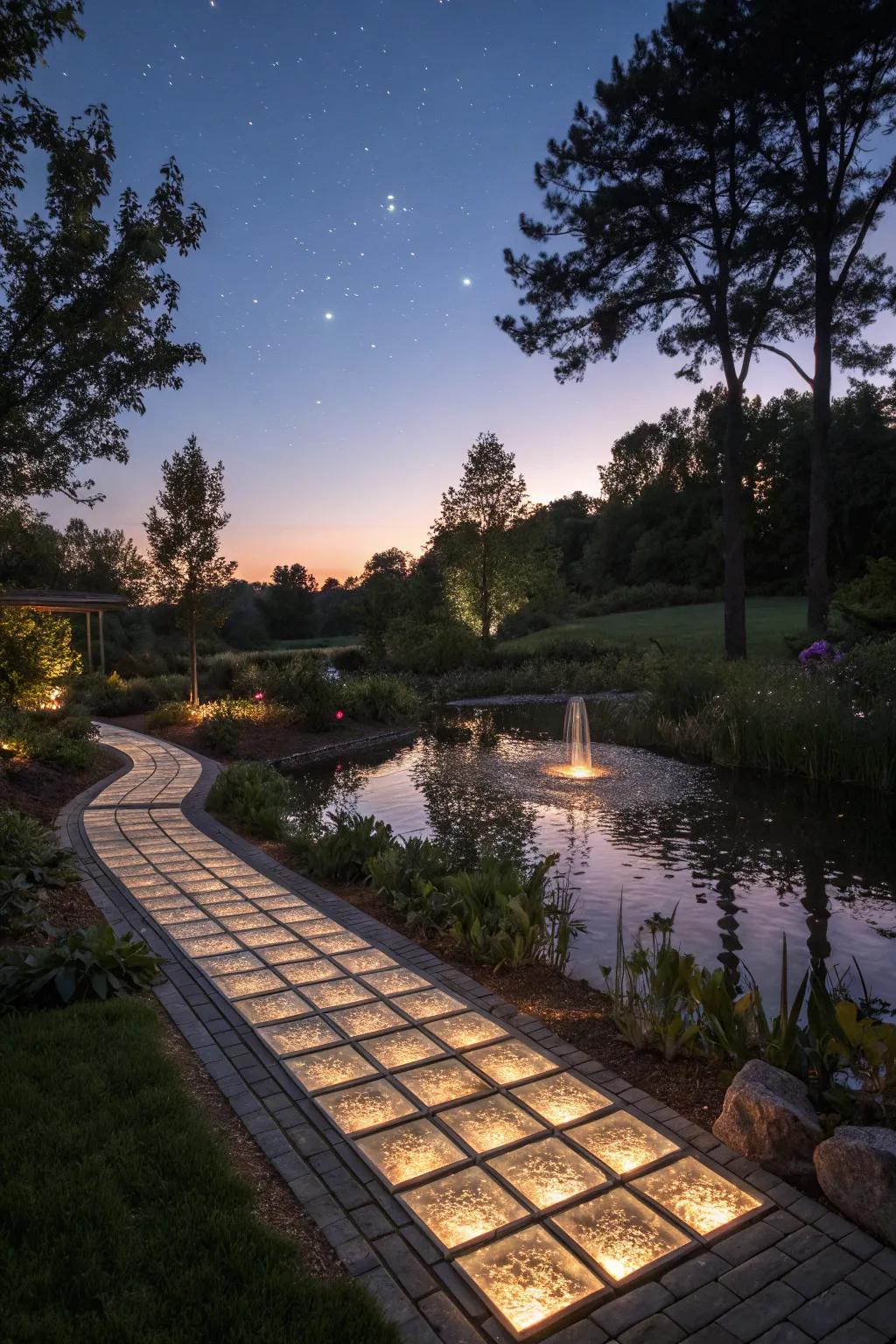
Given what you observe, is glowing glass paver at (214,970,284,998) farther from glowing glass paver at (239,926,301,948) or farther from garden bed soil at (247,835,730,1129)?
garden bed soil at (247,835,730,1129)

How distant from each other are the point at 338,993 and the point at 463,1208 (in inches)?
→ 65.1

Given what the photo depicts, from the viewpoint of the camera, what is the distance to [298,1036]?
341 cm

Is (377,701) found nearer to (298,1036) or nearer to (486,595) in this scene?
(486,595)

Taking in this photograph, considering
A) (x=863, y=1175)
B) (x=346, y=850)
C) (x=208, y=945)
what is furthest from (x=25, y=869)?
(x=863, y=1175)

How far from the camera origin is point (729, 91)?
13.8 metres

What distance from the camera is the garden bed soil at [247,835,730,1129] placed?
3006mm

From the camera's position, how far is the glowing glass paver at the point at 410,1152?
2490 mm

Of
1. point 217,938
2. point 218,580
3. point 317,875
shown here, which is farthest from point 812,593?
point 217,938

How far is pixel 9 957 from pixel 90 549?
38669 millimetres

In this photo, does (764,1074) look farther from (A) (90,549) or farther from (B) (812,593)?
(A) (90,549)

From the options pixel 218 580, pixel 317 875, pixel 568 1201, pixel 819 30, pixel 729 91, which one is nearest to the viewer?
pixel 568 1201

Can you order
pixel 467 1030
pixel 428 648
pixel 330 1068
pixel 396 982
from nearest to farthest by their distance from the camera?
pixel 330 1068
pixel 467 1030
pixel 396 982
pixel 428 648

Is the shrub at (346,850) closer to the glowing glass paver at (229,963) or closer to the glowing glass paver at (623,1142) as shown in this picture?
the glowing glass paver at (229,963)

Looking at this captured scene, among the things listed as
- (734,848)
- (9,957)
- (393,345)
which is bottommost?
(734,848)
